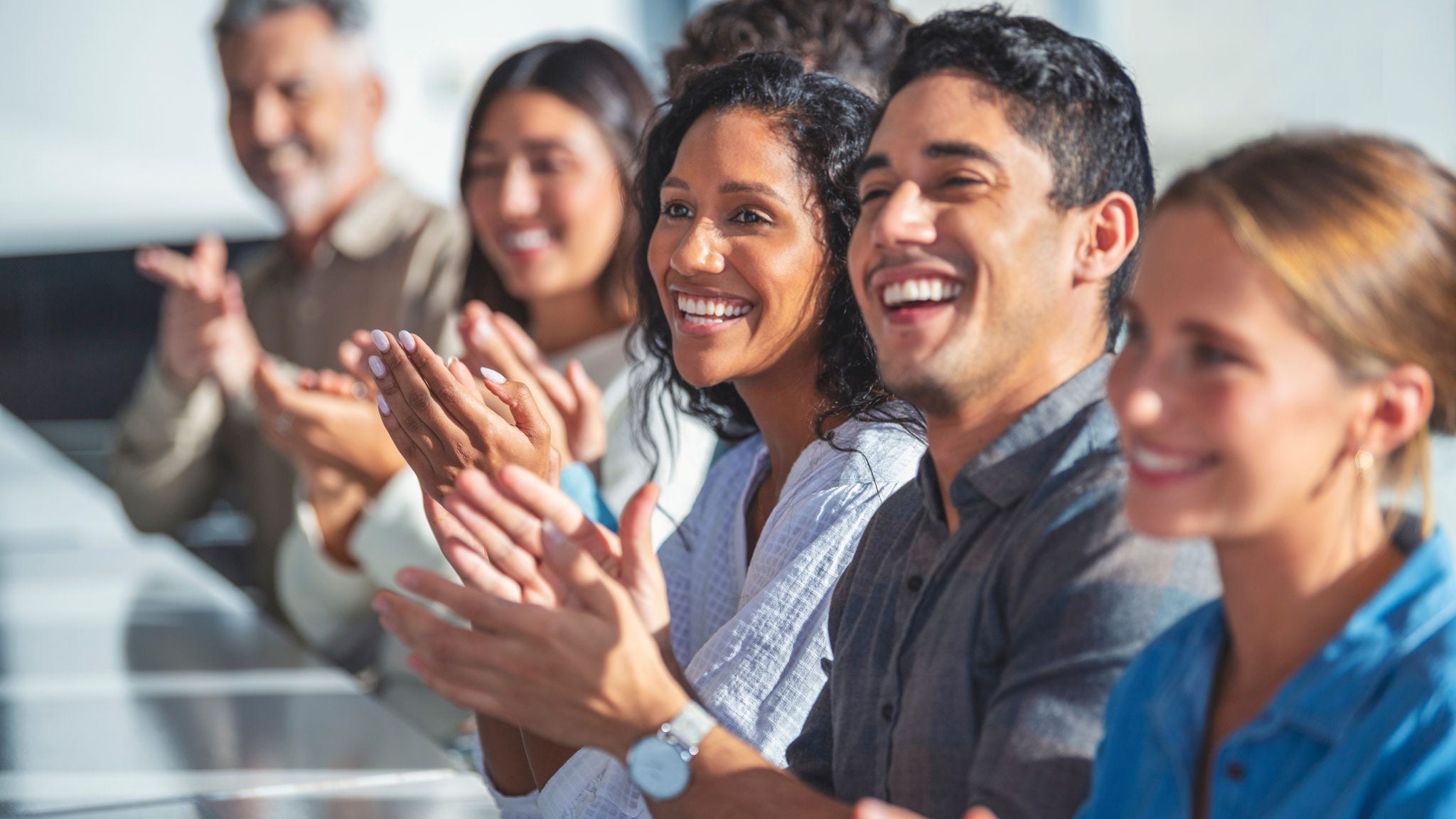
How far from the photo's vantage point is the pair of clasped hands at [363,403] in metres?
1.25

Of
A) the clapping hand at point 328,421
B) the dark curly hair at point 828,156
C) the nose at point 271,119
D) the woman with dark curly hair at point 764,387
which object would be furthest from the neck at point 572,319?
the nose at point 271,119

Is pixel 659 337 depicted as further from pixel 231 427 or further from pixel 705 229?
pixel 231 427

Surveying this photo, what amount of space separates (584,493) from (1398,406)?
37.4 inches

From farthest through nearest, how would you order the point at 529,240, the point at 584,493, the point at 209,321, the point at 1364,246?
the point at 209,321
the point at 529,240
the point at 584,493
the point at 1364,246

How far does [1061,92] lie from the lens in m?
0.89

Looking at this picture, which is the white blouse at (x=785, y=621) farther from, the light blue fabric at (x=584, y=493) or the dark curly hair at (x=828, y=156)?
the light blue fabric at (x=584, y=493)

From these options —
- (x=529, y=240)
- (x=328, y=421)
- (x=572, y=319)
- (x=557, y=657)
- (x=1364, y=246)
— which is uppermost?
(x=1364, y=246)

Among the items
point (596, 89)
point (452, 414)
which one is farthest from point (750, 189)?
point (596, 89)

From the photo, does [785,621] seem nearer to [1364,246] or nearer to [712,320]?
[712,320]

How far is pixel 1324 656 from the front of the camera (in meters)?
0.69

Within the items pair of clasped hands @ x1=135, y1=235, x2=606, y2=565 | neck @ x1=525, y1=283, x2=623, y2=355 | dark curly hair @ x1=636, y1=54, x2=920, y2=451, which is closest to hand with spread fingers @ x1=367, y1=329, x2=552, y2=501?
pair of clasped hands @ x1=135, y1=235, x2=606, y2=565

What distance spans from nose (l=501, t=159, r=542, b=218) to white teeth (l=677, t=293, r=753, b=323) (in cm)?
89

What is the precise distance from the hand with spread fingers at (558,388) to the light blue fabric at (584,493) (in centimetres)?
20

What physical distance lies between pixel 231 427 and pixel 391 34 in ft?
9.71
